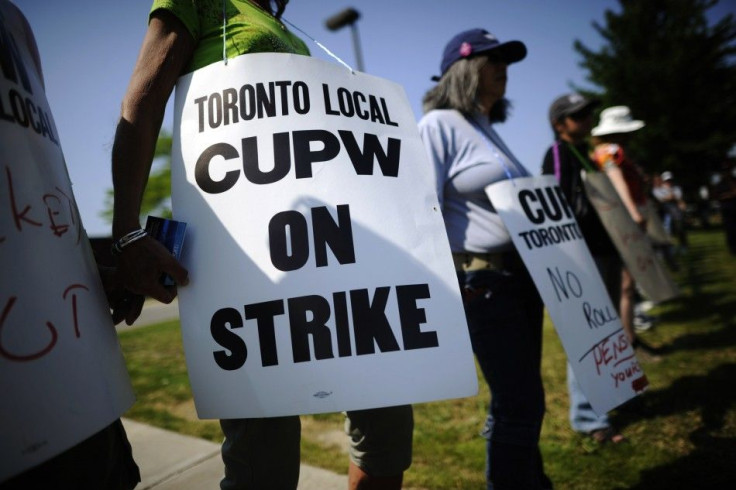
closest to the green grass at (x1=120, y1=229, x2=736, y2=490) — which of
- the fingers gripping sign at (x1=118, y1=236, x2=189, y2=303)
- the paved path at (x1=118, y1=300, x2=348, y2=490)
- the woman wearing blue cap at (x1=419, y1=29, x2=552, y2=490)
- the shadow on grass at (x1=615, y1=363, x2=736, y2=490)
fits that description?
the shadow on grass at (x1=615, y1=363, x2=736, y2=490)

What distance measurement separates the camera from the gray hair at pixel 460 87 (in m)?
1.73

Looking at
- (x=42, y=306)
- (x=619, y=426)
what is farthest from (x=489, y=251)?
(x=619, y=426)

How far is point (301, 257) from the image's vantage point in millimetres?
936

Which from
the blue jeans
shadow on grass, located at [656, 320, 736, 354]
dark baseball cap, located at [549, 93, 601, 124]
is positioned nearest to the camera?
the blue jeans

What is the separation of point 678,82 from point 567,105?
22085 mm

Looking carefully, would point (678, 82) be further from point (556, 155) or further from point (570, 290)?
point (570, 290)

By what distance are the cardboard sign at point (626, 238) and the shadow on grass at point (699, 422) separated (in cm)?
69

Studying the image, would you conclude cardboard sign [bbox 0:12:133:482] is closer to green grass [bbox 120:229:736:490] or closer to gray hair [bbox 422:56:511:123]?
gray hair [bbox 422:56:511:123]

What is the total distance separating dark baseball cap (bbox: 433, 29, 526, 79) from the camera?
175 cm

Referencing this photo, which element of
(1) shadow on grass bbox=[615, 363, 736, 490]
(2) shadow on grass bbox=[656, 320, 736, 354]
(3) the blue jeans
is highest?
(3) the blue jeans

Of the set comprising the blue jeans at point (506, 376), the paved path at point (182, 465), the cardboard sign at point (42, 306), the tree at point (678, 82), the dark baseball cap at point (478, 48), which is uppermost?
the tree at point (678, 82)

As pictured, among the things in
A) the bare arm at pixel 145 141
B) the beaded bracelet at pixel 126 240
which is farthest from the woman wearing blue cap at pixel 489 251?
the beaded bracelet at pixel 126 240

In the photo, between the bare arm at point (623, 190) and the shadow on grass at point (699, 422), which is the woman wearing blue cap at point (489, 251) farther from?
the bare arm at point (623, 190)

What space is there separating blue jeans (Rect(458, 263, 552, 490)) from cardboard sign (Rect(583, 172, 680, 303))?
1.30 m
